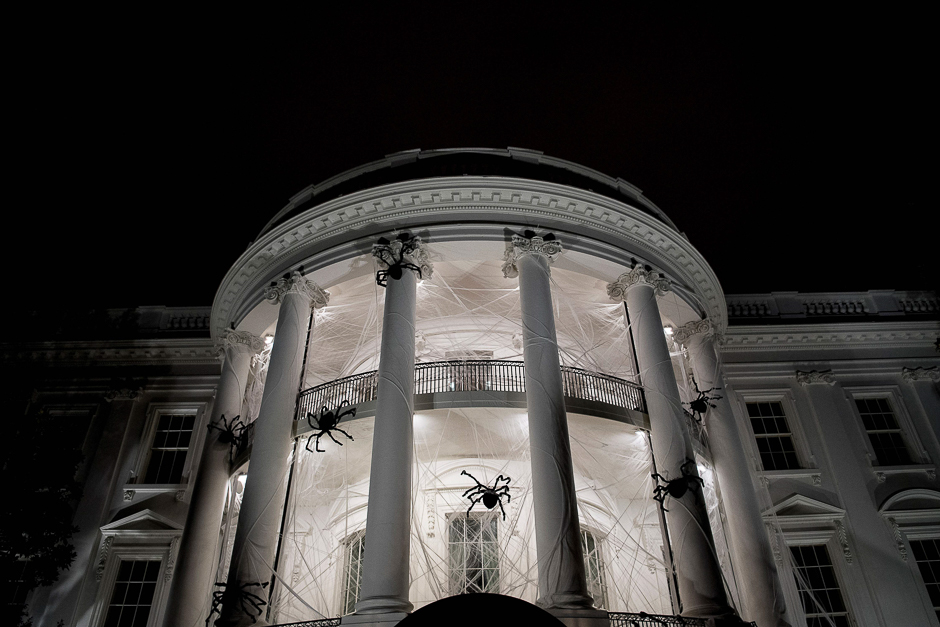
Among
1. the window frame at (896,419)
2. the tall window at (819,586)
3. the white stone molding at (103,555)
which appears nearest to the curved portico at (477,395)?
the tall window at (819,586)

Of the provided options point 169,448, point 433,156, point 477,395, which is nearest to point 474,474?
point 477,395

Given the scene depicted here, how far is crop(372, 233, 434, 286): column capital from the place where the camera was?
43.6 feet

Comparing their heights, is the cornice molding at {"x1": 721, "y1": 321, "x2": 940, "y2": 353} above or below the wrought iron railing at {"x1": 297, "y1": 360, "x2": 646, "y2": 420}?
above

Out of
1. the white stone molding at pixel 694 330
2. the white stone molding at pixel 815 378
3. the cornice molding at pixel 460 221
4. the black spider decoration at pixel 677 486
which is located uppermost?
the cornice molding at pixel 460 221

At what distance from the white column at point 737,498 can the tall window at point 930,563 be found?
5595 mm

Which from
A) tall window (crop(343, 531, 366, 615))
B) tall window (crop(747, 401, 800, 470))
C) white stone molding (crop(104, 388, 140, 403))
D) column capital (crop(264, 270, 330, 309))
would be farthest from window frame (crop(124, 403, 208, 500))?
tall window (crop(747, 401, 800, 470))

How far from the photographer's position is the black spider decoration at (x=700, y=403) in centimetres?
1411

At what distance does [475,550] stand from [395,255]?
6.63 m

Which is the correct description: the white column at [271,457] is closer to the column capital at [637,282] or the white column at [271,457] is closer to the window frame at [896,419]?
the column capital at [637,282]

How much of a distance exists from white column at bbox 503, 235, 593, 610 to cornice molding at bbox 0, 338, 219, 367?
34.0 feet

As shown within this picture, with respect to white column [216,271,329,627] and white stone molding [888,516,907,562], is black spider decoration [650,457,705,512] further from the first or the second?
white stone molding [888,516,907,562]

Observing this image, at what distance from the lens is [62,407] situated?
18156 mm

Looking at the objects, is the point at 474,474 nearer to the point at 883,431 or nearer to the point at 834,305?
the point at 883,431

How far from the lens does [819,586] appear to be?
15.3 m
